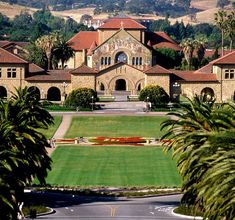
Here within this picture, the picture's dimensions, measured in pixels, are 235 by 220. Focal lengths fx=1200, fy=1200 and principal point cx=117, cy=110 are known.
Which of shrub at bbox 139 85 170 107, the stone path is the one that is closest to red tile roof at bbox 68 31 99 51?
shrub at bbox 139 85 170 107

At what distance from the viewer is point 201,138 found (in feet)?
189

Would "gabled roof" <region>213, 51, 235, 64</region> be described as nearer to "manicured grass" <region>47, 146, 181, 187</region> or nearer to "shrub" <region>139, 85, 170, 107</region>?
"shrub" <region>139, 85, 170, 107</region>

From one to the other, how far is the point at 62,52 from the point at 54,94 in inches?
966

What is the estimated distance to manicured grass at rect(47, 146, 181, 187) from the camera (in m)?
79.2

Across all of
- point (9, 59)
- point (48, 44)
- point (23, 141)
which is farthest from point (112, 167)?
point (48, 44)

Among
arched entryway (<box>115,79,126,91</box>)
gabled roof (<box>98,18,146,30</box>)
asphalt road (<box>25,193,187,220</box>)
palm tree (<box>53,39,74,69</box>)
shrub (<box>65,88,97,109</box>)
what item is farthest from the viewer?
gabled roof (<box>98,18,146,30</box>)

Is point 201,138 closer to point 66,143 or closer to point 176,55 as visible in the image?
point 66,143

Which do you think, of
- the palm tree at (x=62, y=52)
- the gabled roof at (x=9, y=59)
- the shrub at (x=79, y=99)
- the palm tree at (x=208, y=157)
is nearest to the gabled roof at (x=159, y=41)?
the palm tree at (x=62, y=52)

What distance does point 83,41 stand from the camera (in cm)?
17625

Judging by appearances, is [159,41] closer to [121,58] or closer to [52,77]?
[121,58]

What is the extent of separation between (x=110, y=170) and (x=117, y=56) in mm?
78656

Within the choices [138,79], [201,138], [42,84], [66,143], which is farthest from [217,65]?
[201,138]

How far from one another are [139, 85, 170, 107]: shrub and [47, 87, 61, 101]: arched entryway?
10.9 m

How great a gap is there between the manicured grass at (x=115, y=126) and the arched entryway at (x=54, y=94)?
21730 millimetres
